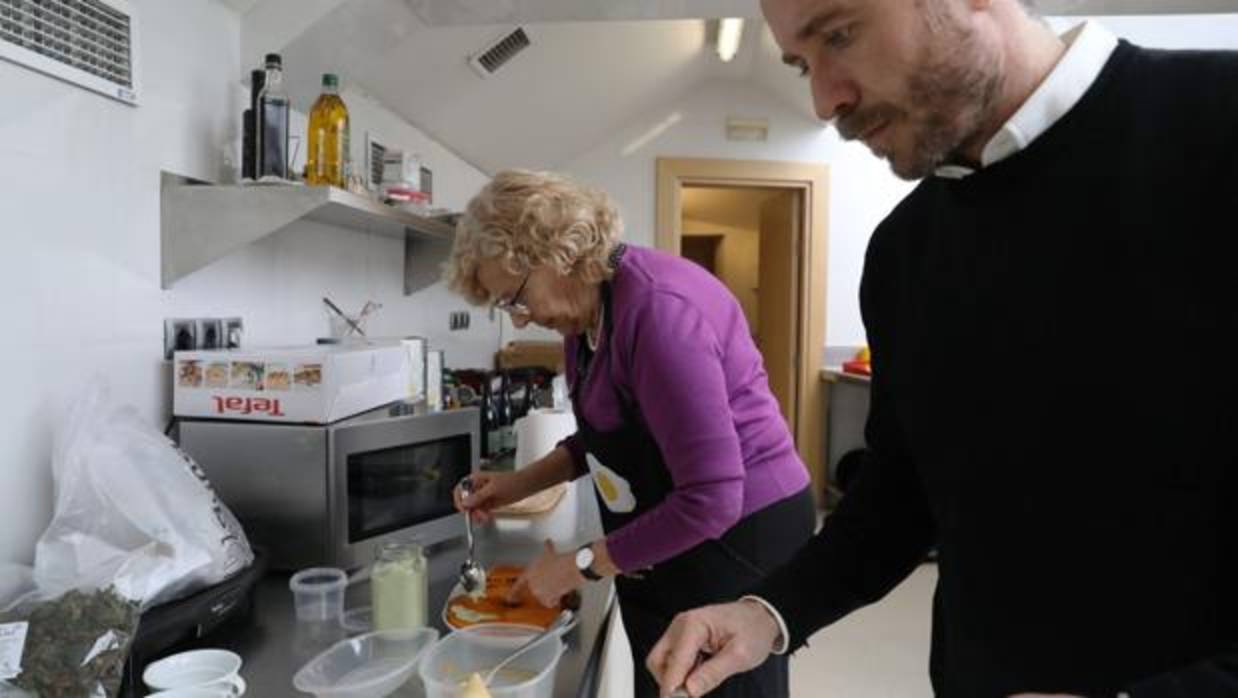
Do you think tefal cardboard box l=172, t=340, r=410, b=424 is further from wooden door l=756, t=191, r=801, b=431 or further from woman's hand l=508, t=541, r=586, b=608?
wooden door l=756, t=191, r=801, b=431

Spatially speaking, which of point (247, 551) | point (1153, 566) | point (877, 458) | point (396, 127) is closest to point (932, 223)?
point (877, 458)

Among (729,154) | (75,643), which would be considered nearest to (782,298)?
(729,154)

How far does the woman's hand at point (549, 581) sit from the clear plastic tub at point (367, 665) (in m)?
0.15

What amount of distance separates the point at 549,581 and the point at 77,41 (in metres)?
1.00

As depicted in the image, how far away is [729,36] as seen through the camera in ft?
10.5

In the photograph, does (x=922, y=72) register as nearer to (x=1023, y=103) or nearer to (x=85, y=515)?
(x=1023, y=103)

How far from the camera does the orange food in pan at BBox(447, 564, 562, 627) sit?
1051 mm

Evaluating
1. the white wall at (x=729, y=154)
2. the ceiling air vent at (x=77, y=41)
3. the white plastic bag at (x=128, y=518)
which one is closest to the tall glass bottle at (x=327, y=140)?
the ceiling air vent at (x=77, y=41)

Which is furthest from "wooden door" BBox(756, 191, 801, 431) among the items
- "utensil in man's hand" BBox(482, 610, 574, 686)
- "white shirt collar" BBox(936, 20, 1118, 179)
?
"white shirt collar" BBox(936, 20, 1118, 179)

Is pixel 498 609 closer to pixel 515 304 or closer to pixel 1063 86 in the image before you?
pixel 515 304

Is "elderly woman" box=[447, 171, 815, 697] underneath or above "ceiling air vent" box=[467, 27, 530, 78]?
underneath

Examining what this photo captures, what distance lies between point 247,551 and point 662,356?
2.18ft

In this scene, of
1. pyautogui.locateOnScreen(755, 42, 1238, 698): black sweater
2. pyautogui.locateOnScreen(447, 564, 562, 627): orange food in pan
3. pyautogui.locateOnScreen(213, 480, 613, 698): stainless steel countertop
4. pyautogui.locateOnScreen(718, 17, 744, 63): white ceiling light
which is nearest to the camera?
pyautogui.locateOnScreen(755, 42, 1238, 698): black sweater

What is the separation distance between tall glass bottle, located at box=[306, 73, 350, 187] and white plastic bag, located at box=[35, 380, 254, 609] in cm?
57
